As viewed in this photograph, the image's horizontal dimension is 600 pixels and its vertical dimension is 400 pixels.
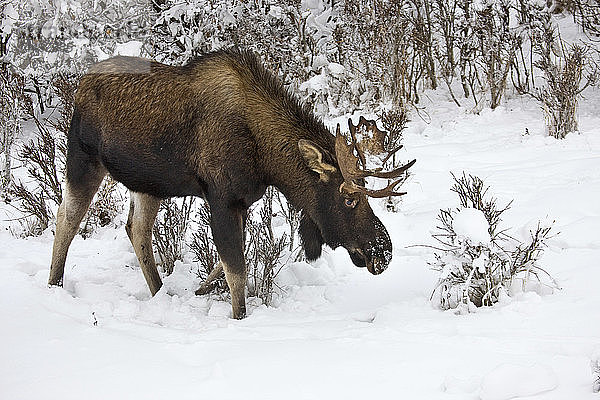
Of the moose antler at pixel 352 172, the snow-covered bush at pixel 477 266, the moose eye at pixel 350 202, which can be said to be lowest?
the snow-covered bush at pixel 477 266

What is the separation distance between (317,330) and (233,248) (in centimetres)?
93

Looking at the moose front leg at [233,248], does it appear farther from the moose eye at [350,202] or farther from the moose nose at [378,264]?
the moose nose at [378,264]

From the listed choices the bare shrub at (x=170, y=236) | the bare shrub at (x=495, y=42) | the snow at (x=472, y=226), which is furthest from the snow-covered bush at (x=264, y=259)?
the bare shrub at (x=495, y=42)

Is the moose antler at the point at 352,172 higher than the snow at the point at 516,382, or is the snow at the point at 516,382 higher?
the moose antler at the point at 352,172

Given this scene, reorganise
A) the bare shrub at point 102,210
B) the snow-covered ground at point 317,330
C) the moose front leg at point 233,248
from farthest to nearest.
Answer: the bare shrub at point 102,210
the moose front leg at point 233,248
the snow-covered ground at point 317,330

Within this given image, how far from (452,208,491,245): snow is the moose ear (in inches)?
36.1

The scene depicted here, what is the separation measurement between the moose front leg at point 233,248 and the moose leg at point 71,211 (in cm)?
121

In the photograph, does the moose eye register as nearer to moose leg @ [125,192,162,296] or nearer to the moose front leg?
the moose front leg

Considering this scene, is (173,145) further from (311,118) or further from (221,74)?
(311,118)

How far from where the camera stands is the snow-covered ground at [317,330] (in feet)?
9.91

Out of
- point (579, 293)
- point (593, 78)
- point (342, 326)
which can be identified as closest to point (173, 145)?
point (342, 326)

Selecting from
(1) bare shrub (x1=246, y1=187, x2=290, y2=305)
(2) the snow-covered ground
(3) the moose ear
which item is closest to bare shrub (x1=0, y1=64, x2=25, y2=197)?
(2) the snow-covered ground

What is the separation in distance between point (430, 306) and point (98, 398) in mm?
2339

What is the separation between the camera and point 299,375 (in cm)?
322
